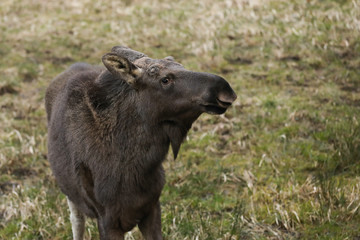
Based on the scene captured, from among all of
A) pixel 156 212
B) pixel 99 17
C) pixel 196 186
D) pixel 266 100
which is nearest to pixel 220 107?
pixel 156 212

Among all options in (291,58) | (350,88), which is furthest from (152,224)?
(291,58)

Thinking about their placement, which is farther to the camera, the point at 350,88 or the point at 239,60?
the point at 239,60

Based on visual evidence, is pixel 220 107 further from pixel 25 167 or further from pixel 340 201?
pixel 25 167

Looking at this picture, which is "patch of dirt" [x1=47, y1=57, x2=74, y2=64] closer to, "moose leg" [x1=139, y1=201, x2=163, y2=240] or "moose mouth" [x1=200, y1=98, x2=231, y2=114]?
"moose leg" [x1=139, y1=201, x2=163, y2=240]

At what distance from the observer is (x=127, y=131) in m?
5.04

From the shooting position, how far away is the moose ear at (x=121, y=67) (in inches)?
188

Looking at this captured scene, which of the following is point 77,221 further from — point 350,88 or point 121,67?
point 350,88

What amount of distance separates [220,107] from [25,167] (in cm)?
495

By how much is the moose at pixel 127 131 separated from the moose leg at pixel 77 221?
68cm

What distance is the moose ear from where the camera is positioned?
15.7ft

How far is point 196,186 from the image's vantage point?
7.61 m

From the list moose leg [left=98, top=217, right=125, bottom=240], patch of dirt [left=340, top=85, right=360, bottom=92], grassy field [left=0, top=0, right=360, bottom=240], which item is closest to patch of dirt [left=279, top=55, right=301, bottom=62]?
grassy field [left=0, top=0, right=360, bottom=240]

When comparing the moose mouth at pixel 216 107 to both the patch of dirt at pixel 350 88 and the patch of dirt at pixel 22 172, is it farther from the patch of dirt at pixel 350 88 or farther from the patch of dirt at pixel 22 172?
the patch of dirt at pixel 350 88

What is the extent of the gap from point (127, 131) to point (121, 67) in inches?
23.8
